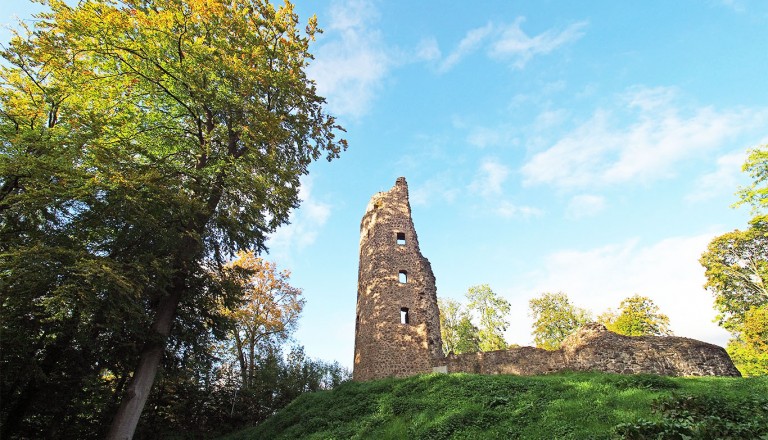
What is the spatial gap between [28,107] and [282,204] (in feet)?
21.0

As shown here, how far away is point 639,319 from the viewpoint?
26297 mm

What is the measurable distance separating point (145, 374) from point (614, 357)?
1316cm

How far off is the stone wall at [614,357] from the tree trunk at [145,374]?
999 cm

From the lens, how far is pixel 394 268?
17000mm

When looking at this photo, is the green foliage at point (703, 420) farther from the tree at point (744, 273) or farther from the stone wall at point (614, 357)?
the tree at point (744, 273)

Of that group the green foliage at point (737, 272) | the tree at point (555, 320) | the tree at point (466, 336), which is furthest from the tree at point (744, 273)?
the tree at point (466, 336)

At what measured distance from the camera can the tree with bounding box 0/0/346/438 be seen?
748 centimetres

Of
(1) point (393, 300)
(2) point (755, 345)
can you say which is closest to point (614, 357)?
(1) point (393, 300)

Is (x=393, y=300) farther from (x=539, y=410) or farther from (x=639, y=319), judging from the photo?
(x=639, y=319)

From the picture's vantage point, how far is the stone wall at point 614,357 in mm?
11297

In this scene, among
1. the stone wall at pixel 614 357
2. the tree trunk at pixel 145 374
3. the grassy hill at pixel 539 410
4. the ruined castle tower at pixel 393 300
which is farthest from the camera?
the ruined castle tower at pixel 393 300

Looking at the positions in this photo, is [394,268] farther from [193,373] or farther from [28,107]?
[28,107]

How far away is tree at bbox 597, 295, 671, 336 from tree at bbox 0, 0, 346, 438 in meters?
25.9

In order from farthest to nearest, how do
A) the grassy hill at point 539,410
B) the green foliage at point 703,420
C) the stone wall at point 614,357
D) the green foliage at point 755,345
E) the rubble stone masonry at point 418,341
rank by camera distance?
the green foliage at point 755,345 → the rubble stone masonry at point 418,341 → the stone wall at point 614,357 → the grassy hill at point 539,410 → the green foliage at point 703,420
